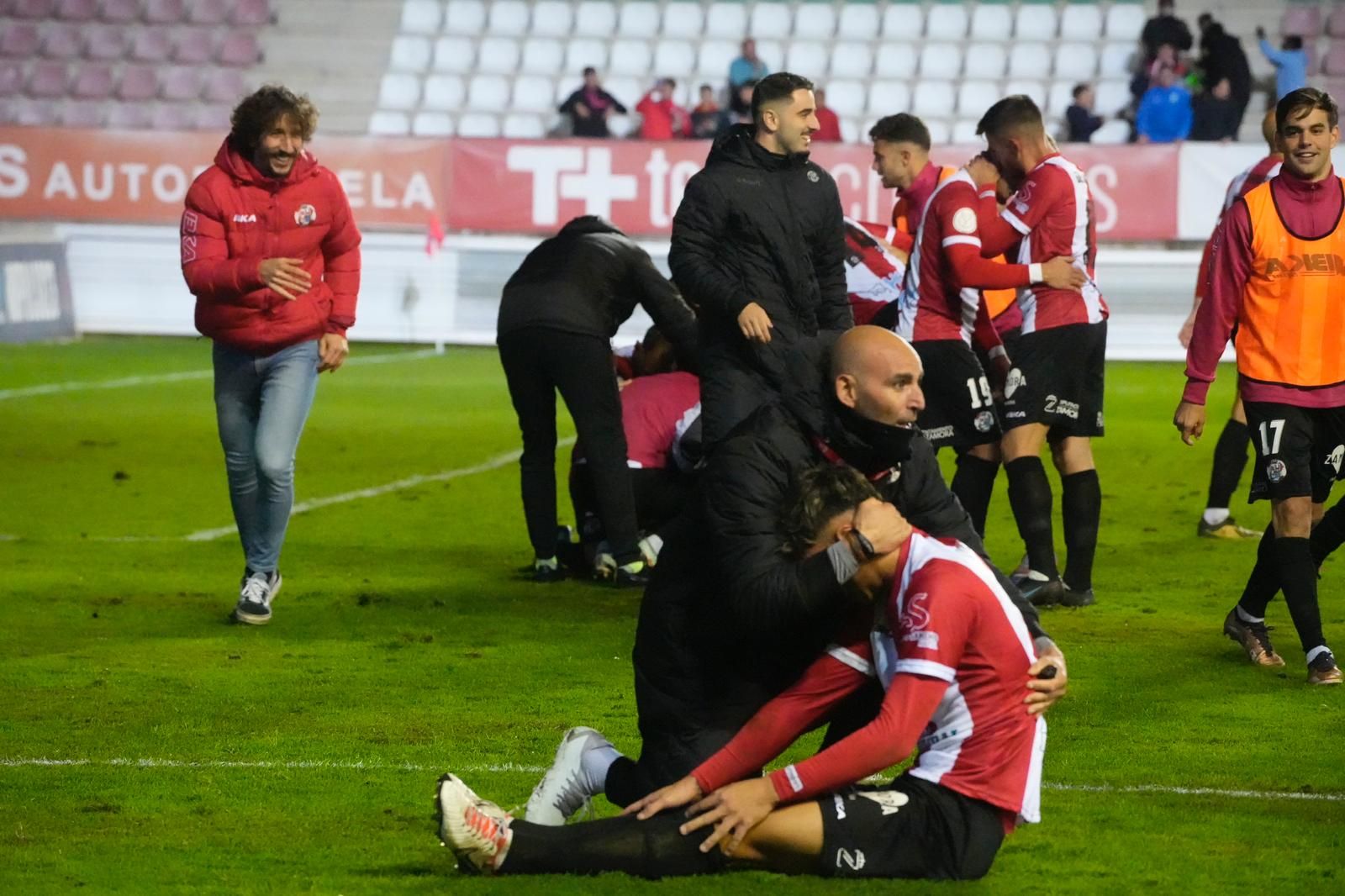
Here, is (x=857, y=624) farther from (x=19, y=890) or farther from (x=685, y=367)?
(x=685, y=367)

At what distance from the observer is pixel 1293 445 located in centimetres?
Result: 659

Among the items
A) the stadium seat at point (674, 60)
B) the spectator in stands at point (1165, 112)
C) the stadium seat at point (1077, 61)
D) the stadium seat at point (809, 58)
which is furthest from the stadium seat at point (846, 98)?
the spectator in stands at point (1165, 112)

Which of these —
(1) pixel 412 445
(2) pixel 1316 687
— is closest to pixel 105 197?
(1) pixel 412 445

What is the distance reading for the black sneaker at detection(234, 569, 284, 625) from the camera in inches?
304

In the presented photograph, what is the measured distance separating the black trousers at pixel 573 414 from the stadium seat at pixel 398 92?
743 inches

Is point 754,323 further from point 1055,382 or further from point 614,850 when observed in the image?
point 614,850

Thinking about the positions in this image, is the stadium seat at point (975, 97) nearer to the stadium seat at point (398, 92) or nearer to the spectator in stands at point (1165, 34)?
the spectator in stands at point (1165, 34)

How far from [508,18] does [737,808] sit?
24719 mm

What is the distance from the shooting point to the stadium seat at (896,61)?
86.7 feet

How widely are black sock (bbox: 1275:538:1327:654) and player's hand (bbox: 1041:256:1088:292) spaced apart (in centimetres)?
178

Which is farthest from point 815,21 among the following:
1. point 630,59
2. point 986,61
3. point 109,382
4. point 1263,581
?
point 1263,581

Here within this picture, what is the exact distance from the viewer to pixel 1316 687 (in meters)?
6.53

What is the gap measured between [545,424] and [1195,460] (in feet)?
19.1

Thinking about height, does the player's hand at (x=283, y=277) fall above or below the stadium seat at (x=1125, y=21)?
below
